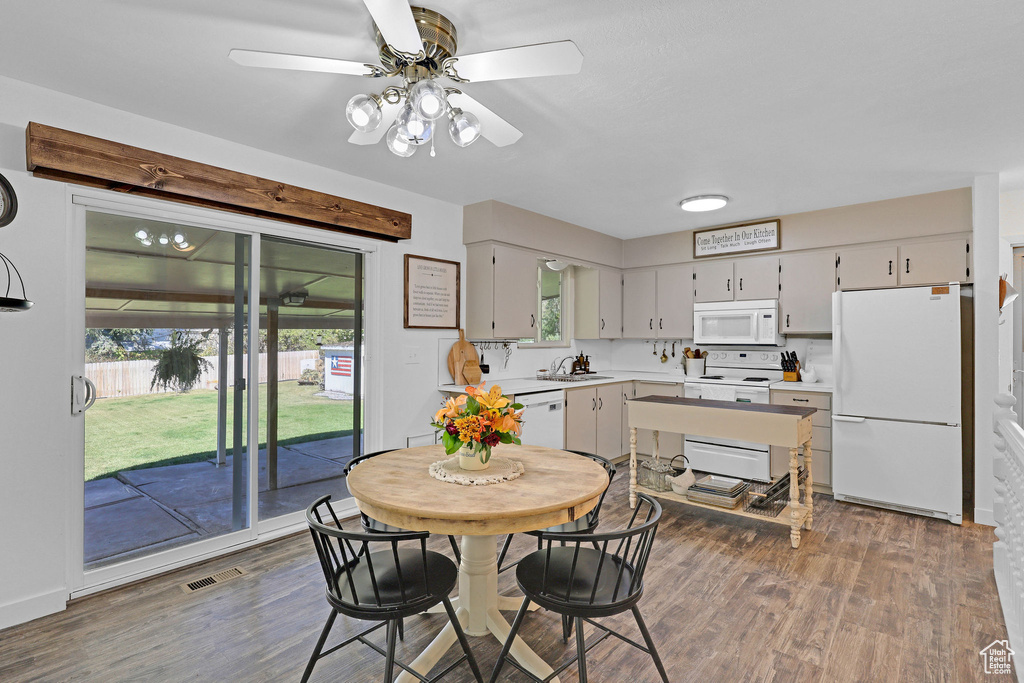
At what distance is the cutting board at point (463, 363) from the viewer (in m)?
4.21

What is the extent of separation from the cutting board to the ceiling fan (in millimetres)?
2393

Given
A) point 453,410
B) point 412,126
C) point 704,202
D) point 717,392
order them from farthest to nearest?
point 717,392 → point 704,202 → point 453,410 → point 412,126

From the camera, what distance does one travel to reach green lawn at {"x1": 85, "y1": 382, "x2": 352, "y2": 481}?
260 centimetres

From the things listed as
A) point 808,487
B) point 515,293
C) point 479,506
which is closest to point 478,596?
point 479,506

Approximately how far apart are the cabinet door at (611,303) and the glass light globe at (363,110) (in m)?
3.92

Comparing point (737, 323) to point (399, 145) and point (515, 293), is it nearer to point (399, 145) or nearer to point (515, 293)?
point (515, 293)

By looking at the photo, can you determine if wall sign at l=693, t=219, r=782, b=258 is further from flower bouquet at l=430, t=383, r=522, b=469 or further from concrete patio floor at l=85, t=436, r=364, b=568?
concrete patio floor at l=85, t=436, r=364, b=568

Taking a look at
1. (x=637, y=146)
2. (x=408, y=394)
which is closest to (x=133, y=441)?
(x=408, y=394)

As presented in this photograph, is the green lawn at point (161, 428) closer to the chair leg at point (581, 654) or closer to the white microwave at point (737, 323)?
the chair leg at point (581, 654)

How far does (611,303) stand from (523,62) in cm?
413

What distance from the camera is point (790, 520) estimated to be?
315 centimetres

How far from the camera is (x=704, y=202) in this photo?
12.9 ft

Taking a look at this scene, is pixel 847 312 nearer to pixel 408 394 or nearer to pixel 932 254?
pixel 932 254

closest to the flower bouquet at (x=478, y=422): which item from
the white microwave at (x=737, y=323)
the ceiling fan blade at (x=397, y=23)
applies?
the ceiling fan blade at (x=397, y=23)
